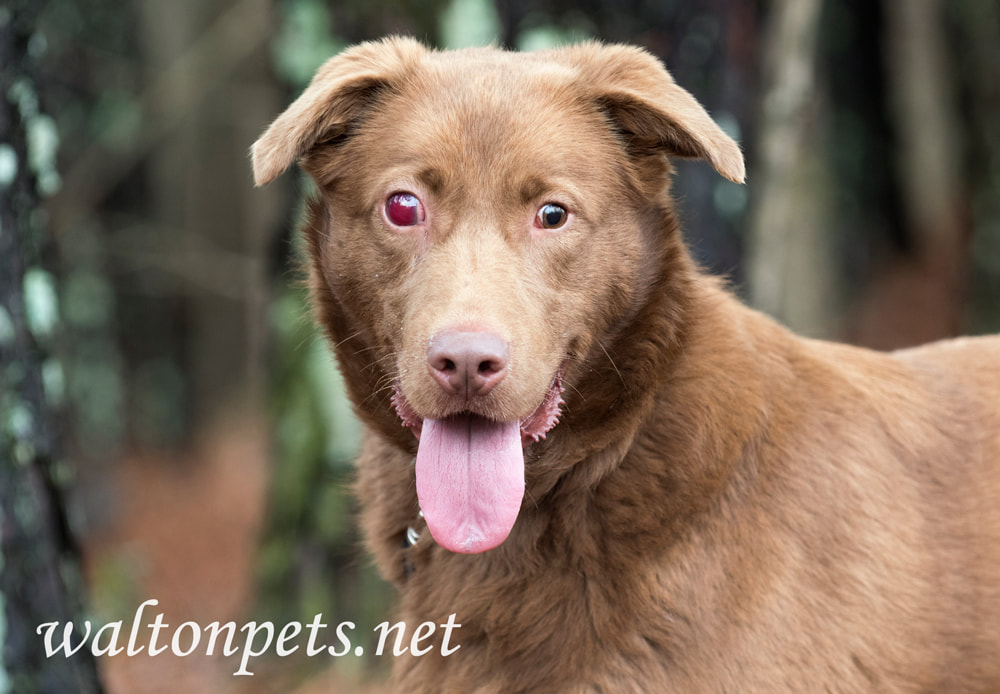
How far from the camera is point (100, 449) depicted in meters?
13.2

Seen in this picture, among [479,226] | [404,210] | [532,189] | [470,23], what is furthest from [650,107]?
[470,23]

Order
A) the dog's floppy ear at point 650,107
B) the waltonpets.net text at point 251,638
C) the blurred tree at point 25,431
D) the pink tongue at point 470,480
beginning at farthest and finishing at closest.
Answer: the blurred tree at point 25,431, the waltonpets.net text at point 251,638, the dog's floppy ear at point 650,107, the pink tongue at point 470,480

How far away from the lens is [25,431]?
4258 mm

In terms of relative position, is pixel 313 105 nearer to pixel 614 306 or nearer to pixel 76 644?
pixel 614 306

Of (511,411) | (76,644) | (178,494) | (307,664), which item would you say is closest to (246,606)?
(307,664)

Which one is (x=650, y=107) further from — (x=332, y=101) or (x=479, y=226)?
(x=332, y=101)

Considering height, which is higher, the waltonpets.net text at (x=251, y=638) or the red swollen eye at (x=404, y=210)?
the red swollen eye at (x=404, y=210)

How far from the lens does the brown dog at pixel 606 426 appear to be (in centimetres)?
306

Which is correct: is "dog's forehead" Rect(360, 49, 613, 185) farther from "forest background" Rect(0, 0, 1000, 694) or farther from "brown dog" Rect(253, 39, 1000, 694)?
"forest background" Rect(0, 0, 1000, 694)

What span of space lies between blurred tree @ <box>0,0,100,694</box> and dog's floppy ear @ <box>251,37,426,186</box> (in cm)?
155

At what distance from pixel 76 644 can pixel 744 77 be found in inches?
170

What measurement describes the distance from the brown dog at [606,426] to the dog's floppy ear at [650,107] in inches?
0.4

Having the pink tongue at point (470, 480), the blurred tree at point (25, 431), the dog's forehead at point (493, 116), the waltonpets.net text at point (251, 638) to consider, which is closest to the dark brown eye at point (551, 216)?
the dog's forehead at point (493, 116)

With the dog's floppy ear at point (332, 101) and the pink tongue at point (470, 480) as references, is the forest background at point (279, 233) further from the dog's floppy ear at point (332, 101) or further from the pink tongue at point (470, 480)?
the pink tongue at point (470, 480)
